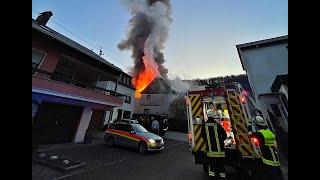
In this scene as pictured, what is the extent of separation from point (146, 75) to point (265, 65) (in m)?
32.6

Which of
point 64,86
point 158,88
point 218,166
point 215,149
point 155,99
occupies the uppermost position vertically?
point 158,88

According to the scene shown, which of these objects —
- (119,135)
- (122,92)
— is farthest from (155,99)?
(119,135)

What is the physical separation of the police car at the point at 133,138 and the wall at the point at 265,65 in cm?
889

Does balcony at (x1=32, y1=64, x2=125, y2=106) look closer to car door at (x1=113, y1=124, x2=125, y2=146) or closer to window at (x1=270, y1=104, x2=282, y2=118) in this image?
car door at (x1=113, y1=124, x2=125, y2=146)

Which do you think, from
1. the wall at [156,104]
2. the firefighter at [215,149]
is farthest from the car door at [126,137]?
the wall at [156,104]

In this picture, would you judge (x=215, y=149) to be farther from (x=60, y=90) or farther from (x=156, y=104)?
(x=156, y=104)

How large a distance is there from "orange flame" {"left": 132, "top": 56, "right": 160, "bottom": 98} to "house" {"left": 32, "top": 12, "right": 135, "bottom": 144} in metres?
27.7

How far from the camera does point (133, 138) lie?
Result: 43.5 feet

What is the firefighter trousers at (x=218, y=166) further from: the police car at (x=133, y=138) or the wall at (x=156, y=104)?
the wall at (x=156, y=104)

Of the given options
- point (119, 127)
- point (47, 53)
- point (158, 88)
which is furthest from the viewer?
point (158, 88)

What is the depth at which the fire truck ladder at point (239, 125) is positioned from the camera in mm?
6629

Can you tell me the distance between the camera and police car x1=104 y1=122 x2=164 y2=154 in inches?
500

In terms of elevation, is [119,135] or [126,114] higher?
[126,114]
